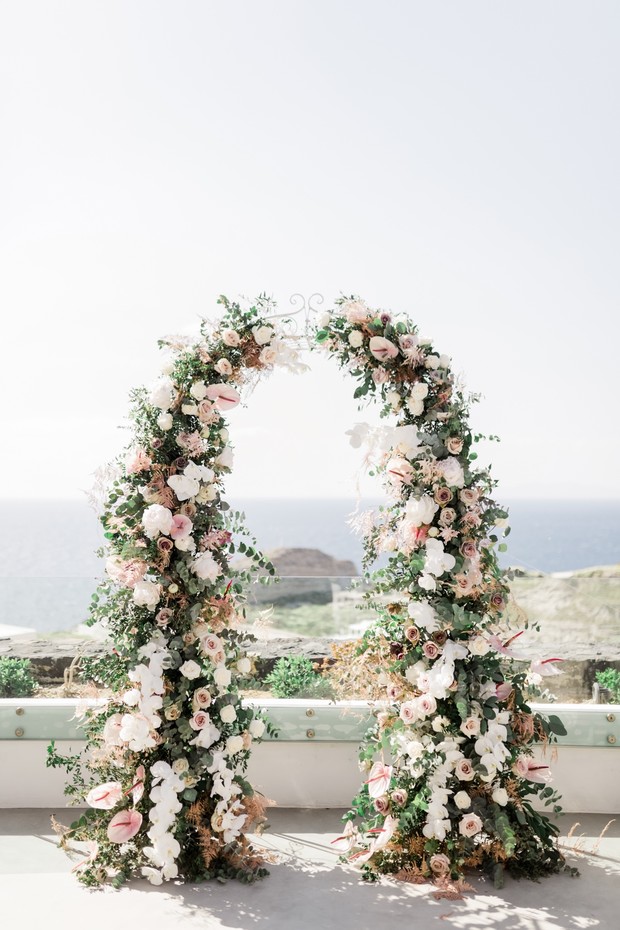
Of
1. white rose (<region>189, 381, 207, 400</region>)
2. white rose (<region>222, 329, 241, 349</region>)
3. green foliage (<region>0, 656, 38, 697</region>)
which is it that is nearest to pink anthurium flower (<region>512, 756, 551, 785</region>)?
white rose (<region>189, 381, 207, 400</region>)

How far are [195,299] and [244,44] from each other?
40828 millimetres

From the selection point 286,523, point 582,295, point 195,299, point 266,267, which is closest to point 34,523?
point 286,523

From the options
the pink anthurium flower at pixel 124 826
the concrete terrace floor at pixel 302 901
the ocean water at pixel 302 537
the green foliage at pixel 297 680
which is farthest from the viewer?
the ocean water at pixel 302 537

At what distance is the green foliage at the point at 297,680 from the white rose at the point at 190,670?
1073mm

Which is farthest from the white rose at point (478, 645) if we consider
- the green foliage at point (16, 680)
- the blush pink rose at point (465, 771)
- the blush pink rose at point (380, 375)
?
the green foliage at point (16, 680)

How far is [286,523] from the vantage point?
5847 cm

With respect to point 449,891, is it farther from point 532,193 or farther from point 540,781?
point 532,193

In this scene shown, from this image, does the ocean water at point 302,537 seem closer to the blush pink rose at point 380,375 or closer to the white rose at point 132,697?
the white rose at point 132,697

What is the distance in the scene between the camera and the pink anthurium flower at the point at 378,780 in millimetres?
3768

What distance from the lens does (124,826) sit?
357 cm

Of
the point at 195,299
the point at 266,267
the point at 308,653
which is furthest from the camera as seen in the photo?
the point at 195,299

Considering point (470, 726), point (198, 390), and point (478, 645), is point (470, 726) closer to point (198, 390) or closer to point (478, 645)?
point (478, 645)

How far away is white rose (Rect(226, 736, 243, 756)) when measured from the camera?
11.9 feet

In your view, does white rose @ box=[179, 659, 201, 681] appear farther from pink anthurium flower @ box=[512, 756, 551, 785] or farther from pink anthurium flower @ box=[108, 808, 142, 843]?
pink anthurium flower @ box=[512, 756, 551, 785]
